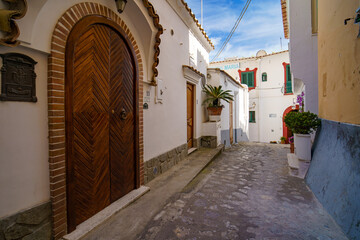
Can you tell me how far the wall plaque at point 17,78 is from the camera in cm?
164

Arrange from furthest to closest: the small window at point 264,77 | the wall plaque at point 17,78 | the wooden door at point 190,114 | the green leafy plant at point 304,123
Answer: the small window at point 264,77 < the wooden door at point 190,114 < the green leafy plant at point 304,123 < the wall plaque at point 17,78

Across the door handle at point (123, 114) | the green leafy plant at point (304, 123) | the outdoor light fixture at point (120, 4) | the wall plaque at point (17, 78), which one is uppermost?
the outdoor light fixture at point (120, 4)

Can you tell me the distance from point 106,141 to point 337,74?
4.01m

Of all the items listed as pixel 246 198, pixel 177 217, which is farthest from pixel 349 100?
pixel 177 217

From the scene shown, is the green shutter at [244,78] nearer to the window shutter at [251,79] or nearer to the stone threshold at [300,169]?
the window shutter at [251,79]

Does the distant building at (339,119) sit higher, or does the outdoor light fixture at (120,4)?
the outdoor light fixture at (120,4)

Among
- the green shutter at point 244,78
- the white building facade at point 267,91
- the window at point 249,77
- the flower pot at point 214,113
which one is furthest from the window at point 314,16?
the green shutter at point 244,78

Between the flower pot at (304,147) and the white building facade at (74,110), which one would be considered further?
the flower pot at (304,147)

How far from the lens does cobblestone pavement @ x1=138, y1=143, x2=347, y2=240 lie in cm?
225

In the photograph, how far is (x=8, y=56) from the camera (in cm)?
166

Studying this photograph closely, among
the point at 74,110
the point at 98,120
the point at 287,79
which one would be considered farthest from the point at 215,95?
the point at 287,79

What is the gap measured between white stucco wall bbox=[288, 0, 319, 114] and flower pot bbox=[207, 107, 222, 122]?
2.91 metres

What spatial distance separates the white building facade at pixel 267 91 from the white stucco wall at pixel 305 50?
363 inches

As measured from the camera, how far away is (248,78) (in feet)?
50.7
